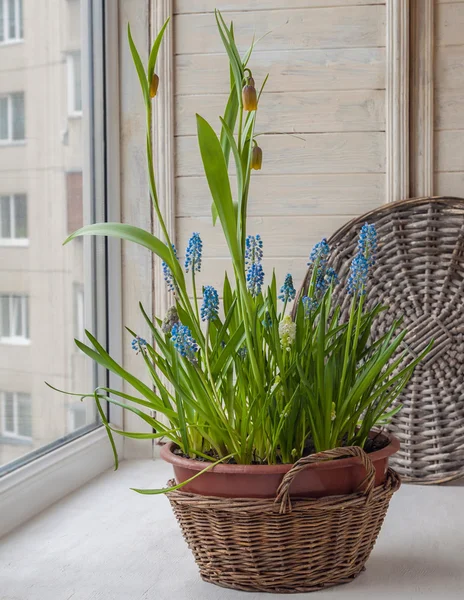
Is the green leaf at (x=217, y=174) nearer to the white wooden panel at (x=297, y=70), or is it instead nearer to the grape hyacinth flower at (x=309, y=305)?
the grape hyacinth flower at (x=309, y=305)

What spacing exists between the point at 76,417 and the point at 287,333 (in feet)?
2.70

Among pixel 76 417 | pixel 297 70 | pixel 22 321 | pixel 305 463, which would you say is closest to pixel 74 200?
pixel 22 321

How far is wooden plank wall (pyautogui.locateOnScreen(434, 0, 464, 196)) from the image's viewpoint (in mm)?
1710

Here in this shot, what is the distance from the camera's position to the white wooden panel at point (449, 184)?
1720 mm

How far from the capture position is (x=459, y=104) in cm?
172

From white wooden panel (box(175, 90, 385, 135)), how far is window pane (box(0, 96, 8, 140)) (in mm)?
522

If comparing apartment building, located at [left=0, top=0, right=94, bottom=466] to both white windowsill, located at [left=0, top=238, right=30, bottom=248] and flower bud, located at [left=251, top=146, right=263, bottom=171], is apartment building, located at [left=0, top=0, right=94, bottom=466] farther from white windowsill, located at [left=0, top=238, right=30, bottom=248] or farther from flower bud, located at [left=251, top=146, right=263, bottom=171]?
flower bud, located at [left=251, top=146, right=263, bottom=171]

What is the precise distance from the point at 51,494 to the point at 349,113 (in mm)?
1031

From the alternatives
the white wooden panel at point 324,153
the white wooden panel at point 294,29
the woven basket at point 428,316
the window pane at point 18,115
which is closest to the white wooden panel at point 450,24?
the white wooden panel at point 294,29

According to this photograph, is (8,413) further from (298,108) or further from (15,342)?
(298,108)

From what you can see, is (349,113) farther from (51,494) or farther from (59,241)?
(51,494)

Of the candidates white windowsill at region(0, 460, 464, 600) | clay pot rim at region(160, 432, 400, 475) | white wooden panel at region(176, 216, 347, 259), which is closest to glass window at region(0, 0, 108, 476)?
white windowsill at region(0, 460, 464, 600)

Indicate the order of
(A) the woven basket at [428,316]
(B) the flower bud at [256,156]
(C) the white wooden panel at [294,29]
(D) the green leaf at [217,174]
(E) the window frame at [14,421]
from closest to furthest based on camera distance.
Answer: (D) the green leaf at [217,174] < (B) the flower bud at [256,156] < (E) the window frame at [14,421] < (A) the woven basket at [428,316] < (C) the white wooden panel at [294,29]

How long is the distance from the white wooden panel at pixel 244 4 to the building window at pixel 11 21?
0.48 meters
